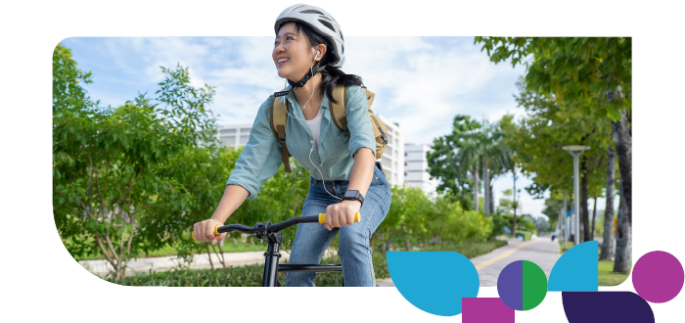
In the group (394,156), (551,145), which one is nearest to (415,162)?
(394,156)

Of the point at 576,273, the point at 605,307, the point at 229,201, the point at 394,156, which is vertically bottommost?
the point at 605,307

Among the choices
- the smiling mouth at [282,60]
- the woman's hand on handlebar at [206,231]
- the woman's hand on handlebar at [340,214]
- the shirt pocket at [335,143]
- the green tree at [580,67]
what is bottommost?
the woman's hand on handlebar at [206,231]

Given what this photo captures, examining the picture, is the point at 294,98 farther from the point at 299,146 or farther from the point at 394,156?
the point at 394,156

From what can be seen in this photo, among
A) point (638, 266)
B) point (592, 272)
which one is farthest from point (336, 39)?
point (638, 266)

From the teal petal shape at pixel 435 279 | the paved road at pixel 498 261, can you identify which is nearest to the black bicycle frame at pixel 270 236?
the teal petal shape at pixel 435 279

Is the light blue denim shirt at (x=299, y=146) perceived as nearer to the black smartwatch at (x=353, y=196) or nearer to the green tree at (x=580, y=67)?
the black smartwatch at (x=353, y=196)

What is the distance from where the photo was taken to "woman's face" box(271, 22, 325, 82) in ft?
6.19

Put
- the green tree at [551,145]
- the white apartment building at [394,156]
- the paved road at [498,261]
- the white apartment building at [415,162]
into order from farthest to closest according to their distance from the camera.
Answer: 1. the white apartment building at [415,162]
2. the white apartment building at [394,156]
3. the green tree at [551,145]
4. the paved road at [498,261]

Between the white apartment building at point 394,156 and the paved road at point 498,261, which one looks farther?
the white apartment building at point 394,156

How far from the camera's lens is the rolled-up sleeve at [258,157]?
1919mm

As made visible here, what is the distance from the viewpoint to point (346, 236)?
1.77 meters

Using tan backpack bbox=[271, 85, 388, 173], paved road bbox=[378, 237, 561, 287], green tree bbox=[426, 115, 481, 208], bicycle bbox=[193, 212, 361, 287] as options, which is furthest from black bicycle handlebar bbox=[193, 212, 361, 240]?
green tree bbox=[426, 115, 481, 208]

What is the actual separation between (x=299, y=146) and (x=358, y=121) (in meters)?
0.32

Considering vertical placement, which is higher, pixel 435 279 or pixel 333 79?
pixel 333 79
